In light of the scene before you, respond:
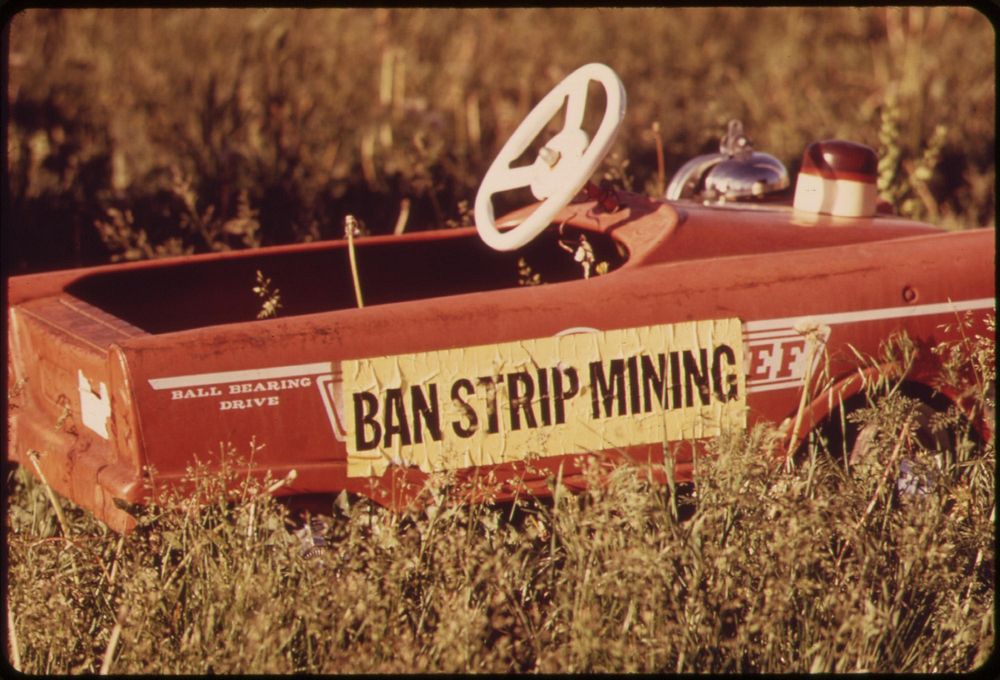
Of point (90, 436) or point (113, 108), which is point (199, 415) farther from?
point (113, 108)

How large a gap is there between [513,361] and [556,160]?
0.68 meters

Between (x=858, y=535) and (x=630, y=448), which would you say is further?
(x=630, y=448)

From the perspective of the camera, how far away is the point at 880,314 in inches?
151

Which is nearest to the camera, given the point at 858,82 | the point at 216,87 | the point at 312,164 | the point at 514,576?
the point at 514,576

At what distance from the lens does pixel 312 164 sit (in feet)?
22.6

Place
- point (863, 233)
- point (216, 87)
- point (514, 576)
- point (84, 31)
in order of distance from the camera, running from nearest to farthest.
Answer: point (514, 576)
point (863, 233)
point (216, 87)
point (84, 31)

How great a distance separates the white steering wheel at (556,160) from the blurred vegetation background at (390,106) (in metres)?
0.86

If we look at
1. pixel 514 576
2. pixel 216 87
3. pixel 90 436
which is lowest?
pixel 514 576

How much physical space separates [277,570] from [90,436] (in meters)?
0.89

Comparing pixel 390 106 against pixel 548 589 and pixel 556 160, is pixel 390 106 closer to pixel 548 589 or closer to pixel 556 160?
pixel 556 160

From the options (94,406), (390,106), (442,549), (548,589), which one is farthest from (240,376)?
(390,106)

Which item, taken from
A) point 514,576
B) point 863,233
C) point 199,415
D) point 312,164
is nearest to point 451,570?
point 514,576

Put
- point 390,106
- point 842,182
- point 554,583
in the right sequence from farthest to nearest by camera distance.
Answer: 1. point 390,106
2. point 842,182
3. point 554,583

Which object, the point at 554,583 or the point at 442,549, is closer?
the point at 442,549
